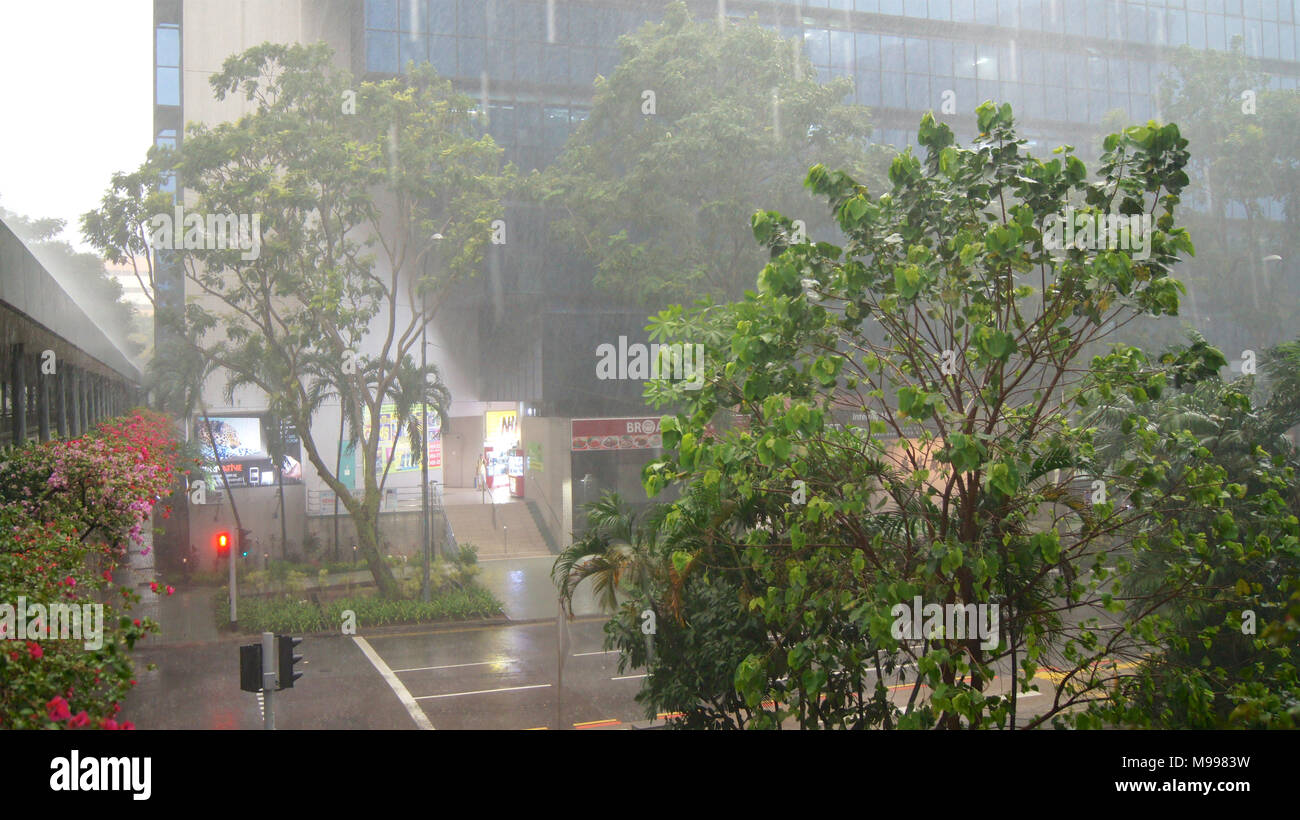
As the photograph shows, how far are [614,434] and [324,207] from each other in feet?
37.4

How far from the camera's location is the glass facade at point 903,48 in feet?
94.0

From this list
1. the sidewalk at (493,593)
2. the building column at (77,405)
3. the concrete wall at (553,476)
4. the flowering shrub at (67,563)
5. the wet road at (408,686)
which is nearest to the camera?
the flowering shrub at (67,563)

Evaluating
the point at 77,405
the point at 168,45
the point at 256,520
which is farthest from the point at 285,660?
the point at 168,45

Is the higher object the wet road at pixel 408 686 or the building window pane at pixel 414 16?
the building window pane at pixel 414 16

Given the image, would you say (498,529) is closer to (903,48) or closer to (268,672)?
(903,48)

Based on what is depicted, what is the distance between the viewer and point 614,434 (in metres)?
29.7

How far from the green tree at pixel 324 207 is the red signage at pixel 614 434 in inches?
239

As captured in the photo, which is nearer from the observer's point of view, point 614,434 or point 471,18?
point 471,18

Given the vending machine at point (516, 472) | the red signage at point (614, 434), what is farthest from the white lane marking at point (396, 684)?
the vending machine at point (516, 472)

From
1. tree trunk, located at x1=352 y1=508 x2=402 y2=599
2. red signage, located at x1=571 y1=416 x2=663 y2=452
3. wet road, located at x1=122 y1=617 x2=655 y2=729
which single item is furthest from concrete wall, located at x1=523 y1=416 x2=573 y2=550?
wet road, located at x1=122 y1=617 x2=655 y2=729

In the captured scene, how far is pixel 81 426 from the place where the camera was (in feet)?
45.4

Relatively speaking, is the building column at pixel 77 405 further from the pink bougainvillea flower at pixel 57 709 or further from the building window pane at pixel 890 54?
the building window pane at pixel 890 54

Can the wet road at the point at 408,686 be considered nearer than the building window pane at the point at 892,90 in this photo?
Yes
